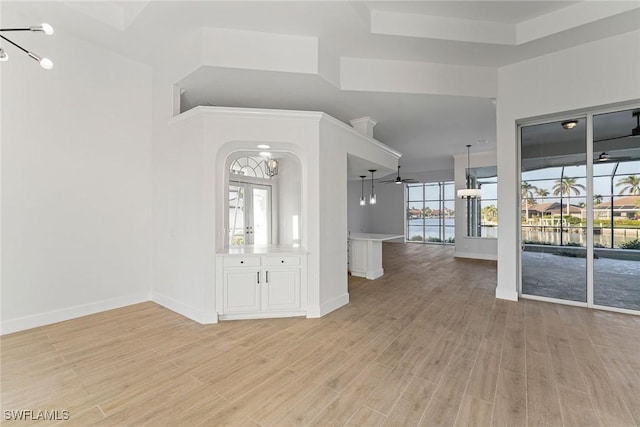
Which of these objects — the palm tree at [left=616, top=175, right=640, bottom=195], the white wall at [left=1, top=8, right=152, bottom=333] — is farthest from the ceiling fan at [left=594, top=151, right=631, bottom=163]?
the white wall at [left=1, top=8, right=152, bottom=333]

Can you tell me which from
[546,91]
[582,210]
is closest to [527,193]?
[582,210]

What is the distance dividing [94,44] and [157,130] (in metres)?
1.33

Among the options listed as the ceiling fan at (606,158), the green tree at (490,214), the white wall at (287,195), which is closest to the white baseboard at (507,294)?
the ceiling fan at (606,158)

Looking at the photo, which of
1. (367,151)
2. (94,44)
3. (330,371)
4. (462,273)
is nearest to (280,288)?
(330,371)

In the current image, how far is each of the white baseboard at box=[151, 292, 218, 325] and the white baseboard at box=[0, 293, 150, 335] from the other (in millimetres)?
332

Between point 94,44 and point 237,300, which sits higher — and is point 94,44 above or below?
above

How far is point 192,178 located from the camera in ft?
12.2

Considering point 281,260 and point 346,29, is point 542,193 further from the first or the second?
point 281,260

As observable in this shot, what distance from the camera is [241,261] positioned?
3.62 m

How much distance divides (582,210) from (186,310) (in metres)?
6.02

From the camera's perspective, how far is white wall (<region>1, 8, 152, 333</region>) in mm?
3283

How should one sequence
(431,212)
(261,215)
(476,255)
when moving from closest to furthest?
(261,215) → (476,255) → (431,212)

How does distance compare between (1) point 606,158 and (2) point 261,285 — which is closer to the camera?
(2) point 261,285

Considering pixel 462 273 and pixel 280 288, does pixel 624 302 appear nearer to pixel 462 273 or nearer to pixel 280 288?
pixel 462 273
